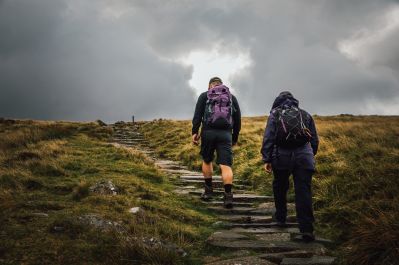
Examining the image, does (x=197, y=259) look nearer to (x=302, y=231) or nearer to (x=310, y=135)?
(x=302, y=231)

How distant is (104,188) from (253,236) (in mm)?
2980

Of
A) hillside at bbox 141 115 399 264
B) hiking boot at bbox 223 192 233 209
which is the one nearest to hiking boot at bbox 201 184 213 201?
hiking boot at bbox 223 192 233 209

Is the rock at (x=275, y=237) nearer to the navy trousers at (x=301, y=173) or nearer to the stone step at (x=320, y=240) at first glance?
the stone step at (x=320, y=240)

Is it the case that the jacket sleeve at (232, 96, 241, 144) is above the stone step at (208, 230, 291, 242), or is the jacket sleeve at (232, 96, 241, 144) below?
above

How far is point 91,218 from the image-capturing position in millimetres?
5445

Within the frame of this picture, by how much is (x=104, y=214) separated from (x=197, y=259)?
156 centimetres

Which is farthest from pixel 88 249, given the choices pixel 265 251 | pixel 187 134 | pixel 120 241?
pixel 187 134

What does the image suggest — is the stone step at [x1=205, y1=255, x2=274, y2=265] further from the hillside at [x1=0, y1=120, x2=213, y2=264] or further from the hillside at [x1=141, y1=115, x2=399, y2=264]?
the hillside at [x1=141, y1=115, x2=399, y2=264]

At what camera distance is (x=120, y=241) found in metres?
4.72

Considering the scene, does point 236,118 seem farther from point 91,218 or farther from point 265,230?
point 91,218

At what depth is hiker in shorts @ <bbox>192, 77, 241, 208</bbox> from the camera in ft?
25.5

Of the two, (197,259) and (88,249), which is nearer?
(88,249)

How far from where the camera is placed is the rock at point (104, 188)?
732cm

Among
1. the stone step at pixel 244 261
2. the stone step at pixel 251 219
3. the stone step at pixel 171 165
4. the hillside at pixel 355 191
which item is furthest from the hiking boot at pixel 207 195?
the stone step at pixel 171 165
